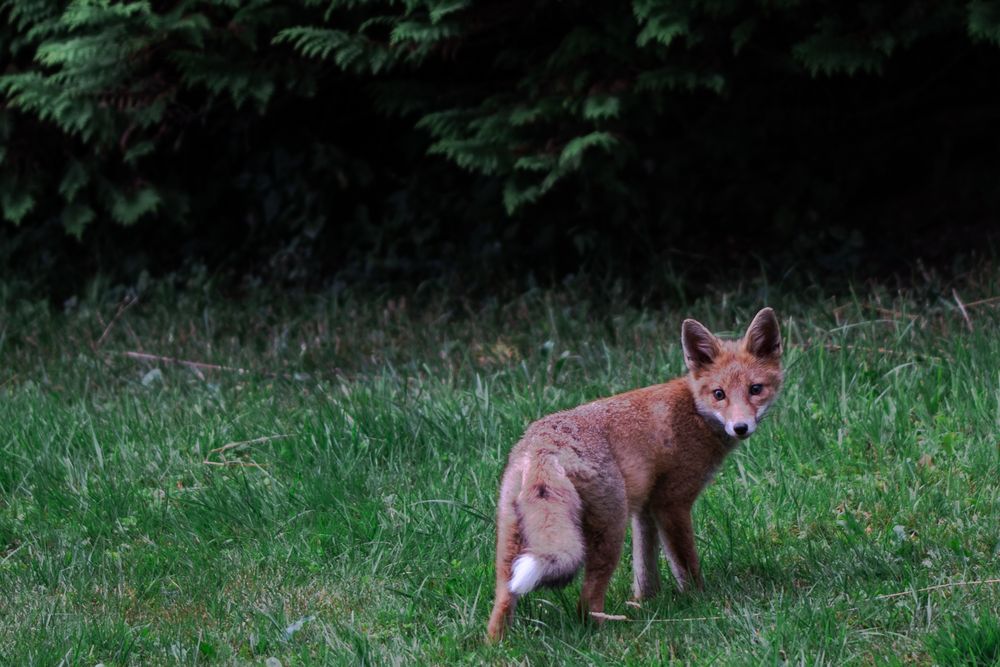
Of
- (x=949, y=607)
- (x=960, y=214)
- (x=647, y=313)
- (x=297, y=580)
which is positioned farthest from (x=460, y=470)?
(x=960, y=214)

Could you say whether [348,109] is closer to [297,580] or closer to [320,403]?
[320,403]

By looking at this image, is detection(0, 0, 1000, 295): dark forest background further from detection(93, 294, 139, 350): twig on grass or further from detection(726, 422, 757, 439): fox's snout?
detection(726, 422, 757, 439): fox's snout

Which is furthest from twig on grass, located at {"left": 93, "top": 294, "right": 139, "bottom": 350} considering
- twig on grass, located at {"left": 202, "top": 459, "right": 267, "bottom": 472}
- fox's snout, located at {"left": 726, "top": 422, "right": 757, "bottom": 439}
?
fox's snout, located at {"left": 726, "top": 422, "right": 757, "bottom": 439}

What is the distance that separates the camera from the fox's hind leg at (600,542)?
13.6ft

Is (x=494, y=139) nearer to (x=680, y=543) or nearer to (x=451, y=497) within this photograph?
(x=451, y=497)

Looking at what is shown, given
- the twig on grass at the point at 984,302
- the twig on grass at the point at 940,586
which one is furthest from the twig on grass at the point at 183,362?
the twig on grass at the point at 940,586

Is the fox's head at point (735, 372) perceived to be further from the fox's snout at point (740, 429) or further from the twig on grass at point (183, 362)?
the twig on grass at point (183, 362)

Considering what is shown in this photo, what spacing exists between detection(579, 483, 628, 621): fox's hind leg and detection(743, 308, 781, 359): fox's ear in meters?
0.95

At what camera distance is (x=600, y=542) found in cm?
416

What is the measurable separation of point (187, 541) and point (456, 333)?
3481mm

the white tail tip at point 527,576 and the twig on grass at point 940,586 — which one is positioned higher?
the white tail tip at point 527,576

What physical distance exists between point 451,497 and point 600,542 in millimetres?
1340

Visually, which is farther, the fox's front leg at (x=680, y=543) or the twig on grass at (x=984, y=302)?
the twig on grass at (x=984, y=302)

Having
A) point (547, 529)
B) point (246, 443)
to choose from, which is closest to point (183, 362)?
point (246, 443)
